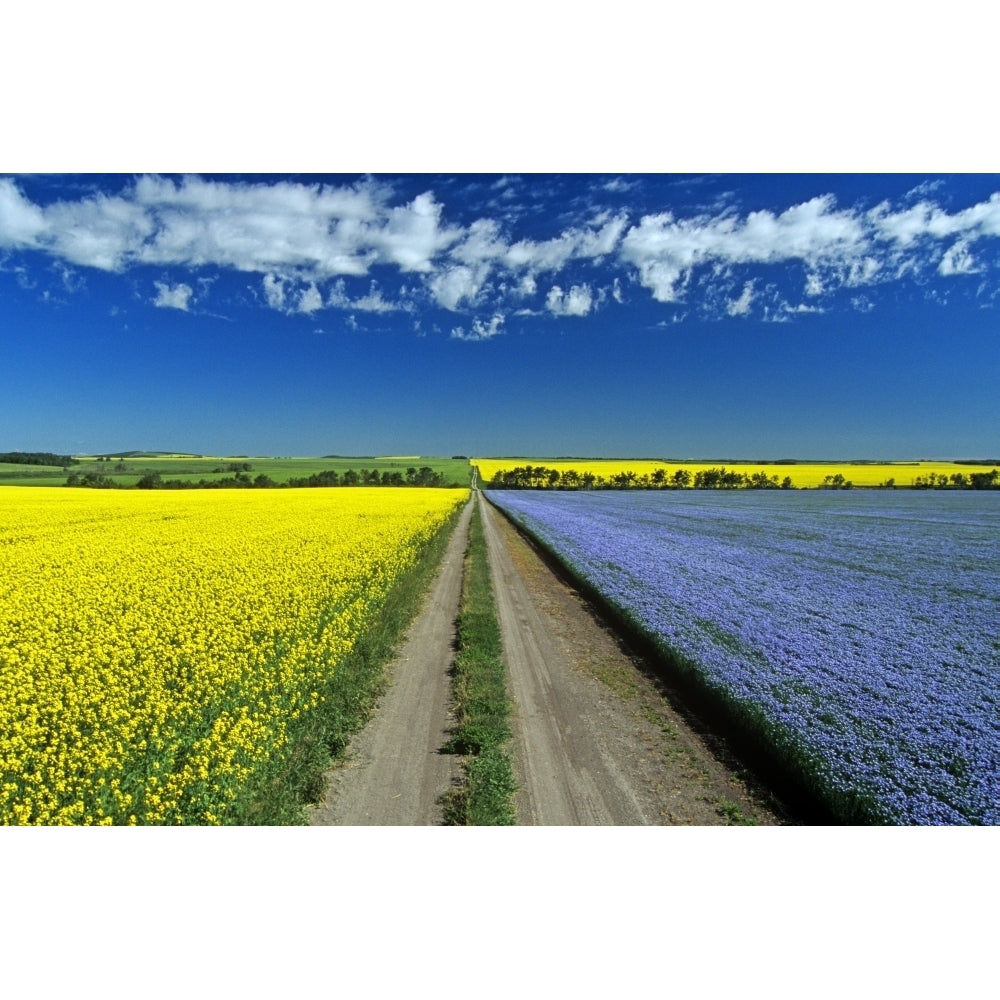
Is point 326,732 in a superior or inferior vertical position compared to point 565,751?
superior

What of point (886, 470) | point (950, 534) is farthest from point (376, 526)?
point (886, 470)

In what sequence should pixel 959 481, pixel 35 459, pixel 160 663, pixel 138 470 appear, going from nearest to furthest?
pixel 160 663
pixel 35 459
pixel 138 470
pixel 959 481

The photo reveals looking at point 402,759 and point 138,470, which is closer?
point 402,759

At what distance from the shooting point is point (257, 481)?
71125 mm

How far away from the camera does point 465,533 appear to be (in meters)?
28.4

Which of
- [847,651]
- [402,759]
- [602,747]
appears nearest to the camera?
[402,759]

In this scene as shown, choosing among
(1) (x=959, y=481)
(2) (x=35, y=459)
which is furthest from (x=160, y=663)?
(1) (x=959, y=481)

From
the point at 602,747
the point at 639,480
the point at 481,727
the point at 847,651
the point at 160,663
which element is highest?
the point at 639,480

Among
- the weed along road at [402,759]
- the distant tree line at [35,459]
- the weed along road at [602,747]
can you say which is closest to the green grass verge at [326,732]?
the weed along road at [402,759]

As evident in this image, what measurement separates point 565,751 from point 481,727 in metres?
1.09

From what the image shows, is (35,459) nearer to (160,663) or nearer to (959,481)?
(160,663)

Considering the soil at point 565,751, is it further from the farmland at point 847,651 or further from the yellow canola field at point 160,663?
the yellow canola field at point 160,663

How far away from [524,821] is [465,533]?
23.5m

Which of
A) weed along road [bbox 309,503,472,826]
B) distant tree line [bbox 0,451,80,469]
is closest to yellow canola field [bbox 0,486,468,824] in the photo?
weed along road [bbox 309,503,472,826]
